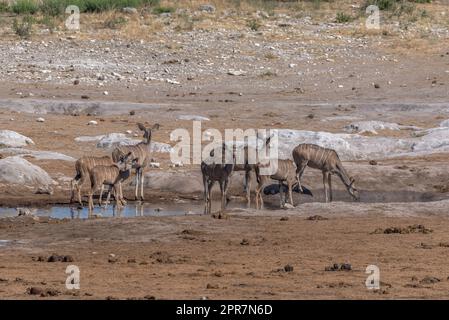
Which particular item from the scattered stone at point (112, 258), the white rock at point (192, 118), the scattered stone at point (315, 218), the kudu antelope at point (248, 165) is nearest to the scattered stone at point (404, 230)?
the scattered stone at point (315, 218)

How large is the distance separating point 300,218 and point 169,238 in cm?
240

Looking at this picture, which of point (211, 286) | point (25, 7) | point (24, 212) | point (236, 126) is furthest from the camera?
point (25, 7)

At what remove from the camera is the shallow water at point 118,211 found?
1822 centimetres

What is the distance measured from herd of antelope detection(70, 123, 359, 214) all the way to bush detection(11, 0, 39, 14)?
63.3 ft

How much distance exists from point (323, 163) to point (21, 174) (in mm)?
4840

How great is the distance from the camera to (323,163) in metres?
20.3

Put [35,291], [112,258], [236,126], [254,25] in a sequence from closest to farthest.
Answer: [35,291] → [112,258] → [236,126] → [254,25]

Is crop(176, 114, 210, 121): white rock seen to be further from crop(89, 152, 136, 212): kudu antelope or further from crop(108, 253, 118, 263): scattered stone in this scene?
crop(108, 253, 118, 263): scattered stone

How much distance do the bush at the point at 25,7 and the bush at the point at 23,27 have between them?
1889mm

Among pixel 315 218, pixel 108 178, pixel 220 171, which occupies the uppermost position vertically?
pixel 220 171

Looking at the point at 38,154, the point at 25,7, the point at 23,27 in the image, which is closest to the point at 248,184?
the point at 38,154

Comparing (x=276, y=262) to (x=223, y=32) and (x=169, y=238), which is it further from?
(x=223, y=32)

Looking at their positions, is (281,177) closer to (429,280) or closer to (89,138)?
(89,138)

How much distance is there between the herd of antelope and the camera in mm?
18750
